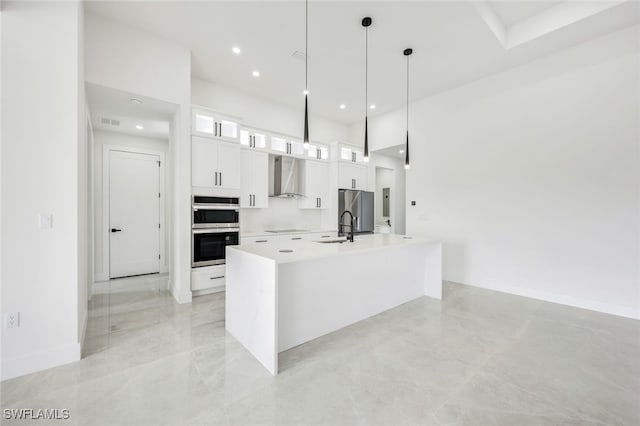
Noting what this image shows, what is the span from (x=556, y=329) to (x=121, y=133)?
6976 millimetres

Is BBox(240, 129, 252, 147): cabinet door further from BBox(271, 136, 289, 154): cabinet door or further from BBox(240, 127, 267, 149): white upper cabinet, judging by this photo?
BBox(271, 136, 289, 154): cabinet door

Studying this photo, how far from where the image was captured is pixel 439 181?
15.5 ft

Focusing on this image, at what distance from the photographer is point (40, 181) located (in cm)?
199

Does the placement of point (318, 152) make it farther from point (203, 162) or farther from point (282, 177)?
point (203, 162)

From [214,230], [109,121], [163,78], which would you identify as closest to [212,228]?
[214,230]

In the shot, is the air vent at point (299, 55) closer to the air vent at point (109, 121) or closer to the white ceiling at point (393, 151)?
the white ceiling at point (393, 151)

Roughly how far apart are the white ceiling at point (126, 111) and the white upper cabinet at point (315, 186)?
8.31ft

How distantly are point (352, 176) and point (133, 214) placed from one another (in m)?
4.40

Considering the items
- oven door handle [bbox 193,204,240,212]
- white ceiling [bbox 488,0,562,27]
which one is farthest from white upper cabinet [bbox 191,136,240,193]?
white ceiling [bbox 488,0,562,27]

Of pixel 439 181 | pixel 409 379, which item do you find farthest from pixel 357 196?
pixel 409 379

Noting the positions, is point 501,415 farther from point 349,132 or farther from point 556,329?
point 349,132

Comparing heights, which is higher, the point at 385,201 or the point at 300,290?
the point at 385,201

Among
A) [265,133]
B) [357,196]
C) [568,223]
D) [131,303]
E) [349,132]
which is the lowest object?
[131,303]

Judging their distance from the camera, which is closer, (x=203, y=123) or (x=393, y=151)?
(x=203, y=123)
